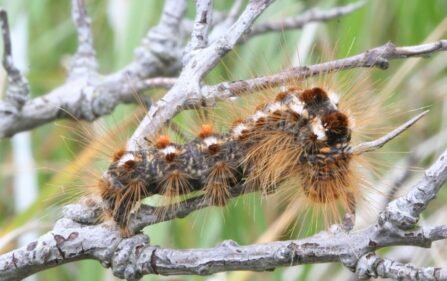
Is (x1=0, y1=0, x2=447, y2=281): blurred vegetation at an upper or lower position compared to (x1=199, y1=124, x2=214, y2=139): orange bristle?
upper

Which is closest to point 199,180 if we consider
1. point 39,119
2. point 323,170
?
point 323,170

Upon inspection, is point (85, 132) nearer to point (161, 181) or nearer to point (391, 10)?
point (161, 181)

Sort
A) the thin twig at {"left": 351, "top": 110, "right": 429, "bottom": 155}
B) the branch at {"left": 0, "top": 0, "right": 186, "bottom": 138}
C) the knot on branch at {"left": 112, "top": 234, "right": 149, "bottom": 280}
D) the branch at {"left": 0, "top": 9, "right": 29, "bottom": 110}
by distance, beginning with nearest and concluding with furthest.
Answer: the thin twig at {"left": 351, "top": 110, "right": 429, "bottom": 155}
the knot on branch at {"left": 112, "top": 234, "right": 149, "bottom": 280}
the branch at {"left": 0, "top": 9, "right": 29, "bottom": 110}
the branch at {"left": 0, "top": 0, "right": 186, "bottom": 138}

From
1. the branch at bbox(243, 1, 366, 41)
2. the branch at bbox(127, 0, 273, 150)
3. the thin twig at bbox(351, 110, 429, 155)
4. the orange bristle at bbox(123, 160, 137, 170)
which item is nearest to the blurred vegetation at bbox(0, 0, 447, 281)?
the branch at bbox(243, 1, 366, 41)

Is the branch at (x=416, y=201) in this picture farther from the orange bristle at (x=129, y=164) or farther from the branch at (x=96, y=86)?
the branch at (x=96, y=86)

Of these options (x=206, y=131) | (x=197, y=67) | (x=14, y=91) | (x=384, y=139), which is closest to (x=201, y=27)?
(x=197, y=67)

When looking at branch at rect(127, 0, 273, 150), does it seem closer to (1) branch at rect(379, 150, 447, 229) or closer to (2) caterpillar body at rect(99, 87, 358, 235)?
(2) caterpillar body at rect(99, 87, 358, 235)

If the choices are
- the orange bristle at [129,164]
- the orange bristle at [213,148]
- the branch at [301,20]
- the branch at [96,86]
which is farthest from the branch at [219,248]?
the branch at [301,20]

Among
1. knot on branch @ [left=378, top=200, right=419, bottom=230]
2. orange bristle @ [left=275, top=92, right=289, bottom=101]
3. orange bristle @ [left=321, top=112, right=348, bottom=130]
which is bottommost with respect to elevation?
knot on branch @ [left=378, top=200, right=419, bottom=230]
